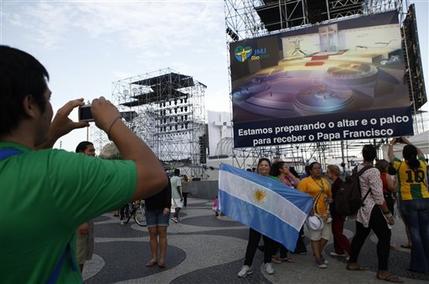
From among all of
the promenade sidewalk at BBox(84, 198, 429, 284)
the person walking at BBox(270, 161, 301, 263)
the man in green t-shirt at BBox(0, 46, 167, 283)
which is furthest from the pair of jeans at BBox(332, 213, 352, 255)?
the man in green t-shirt at BBox(0, 46, 167, 283)

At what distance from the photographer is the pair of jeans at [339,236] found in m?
6.50

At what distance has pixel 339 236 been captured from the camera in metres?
6.54

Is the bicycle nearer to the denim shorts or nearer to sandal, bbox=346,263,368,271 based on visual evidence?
the denim shorts

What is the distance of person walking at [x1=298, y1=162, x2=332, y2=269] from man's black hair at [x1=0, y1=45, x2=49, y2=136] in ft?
18.4

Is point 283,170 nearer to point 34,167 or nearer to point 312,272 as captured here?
point 312,272

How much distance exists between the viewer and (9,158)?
1054 millimetres

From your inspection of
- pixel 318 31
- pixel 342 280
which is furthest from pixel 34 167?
pixel 318 31

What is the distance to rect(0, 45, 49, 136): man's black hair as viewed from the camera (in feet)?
3.48

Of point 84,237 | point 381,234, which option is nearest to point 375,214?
point 381,234

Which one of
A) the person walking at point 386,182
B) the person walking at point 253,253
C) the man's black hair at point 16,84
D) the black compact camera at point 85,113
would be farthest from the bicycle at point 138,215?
the man's black hair at point 16,84

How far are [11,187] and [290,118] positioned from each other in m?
13.7

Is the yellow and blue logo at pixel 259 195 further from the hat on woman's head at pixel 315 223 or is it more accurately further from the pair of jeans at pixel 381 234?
the pair of jeans at pixel 381 234

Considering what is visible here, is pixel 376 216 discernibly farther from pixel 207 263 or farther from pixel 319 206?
pixel 207 263

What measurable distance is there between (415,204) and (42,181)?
5.77 meters
